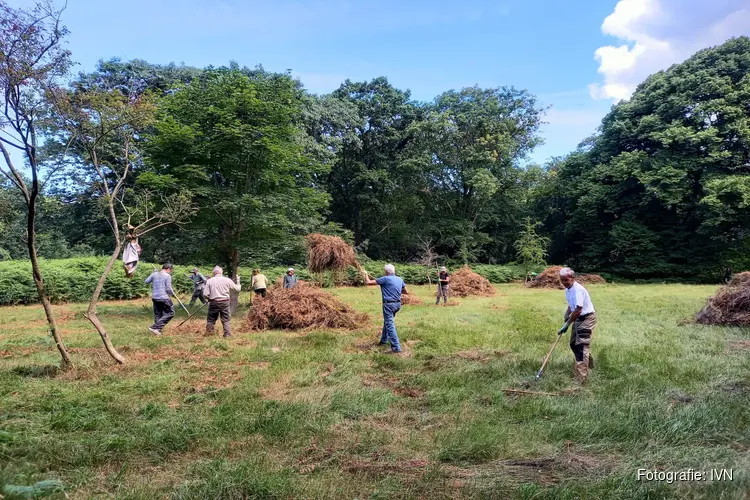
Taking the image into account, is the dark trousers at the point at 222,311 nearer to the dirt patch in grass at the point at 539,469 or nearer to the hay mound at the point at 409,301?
the dirt patch in grass at the point at 539,469

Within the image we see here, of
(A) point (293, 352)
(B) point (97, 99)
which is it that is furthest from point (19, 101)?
(A) point (293, 352)

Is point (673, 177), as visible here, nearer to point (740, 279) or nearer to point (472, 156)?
point (472, 156)

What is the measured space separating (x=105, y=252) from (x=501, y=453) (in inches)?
1285

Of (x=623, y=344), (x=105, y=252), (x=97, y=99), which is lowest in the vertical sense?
(x=623, y=344)

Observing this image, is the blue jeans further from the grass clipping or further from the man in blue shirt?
the grass clipping

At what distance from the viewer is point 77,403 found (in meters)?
5.01

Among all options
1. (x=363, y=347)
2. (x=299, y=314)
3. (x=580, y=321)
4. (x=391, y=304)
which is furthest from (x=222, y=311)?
(x=580, y=321)

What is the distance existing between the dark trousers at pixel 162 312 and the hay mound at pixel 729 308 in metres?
13.5

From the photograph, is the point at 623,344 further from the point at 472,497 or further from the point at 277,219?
the point at 277,219

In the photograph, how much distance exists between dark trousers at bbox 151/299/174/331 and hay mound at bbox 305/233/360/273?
4.02 m

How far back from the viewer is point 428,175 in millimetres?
38438

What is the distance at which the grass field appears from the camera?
334cm

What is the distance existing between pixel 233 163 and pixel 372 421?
10.8 m

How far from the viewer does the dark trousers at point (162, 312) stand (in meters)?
10.2
